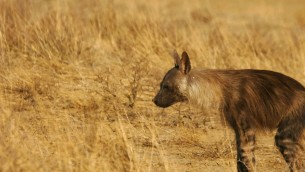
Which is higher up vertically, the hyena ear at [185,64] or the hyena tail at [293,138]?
the hyena ear at [185,64]

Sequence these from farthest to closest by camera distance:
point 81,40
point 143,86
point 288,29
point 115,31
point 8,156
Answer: point 288,29 → point 115,31 → point 81,40 → point 143,86 → point 8,156

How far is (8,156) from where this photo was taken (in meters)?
5.19

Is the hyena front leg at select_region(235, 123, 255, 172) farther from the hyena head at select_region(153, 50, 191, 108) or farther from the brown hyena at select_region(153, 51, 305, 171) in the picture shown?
the hyena head at select_region(153, 50, 191, 108)

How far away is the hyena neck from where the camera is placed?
6.66 m

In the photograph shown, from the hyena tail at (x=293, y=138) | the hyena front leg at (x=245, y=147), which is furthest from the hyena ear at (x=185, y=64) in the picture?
Result: the hyena tail at (x=293, y=138)

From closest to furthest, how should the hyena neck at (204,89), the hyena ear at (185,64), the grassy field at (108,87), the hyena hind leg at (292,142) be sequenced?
the grassy field at (108,87), the hyena hind leg at (292,142), the hyena neck at (204,89), the hyena ear at (185,64)

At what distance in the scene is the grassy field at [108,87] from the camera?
582 cm

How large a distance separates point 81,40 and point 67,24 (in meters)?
0.51

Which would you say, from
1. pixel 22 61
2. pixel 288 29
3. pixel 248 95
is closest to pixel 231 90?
pixel 248 95

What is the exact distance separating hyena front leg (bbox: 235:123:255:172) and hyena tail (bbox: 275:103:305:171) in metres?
0.23

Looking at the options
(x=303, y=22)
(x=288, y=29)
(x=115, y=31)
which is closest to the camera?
(x=115, y=31)

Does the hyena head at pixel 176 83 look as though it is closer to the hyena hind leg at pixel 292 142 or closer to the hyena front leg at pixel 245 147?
the hyena front leg at pixel 245 147

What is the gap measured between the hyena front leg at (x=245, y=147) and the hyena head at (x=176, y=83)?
77 centimetres

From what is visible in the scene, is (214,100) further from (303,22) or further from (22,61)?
(303,22)
